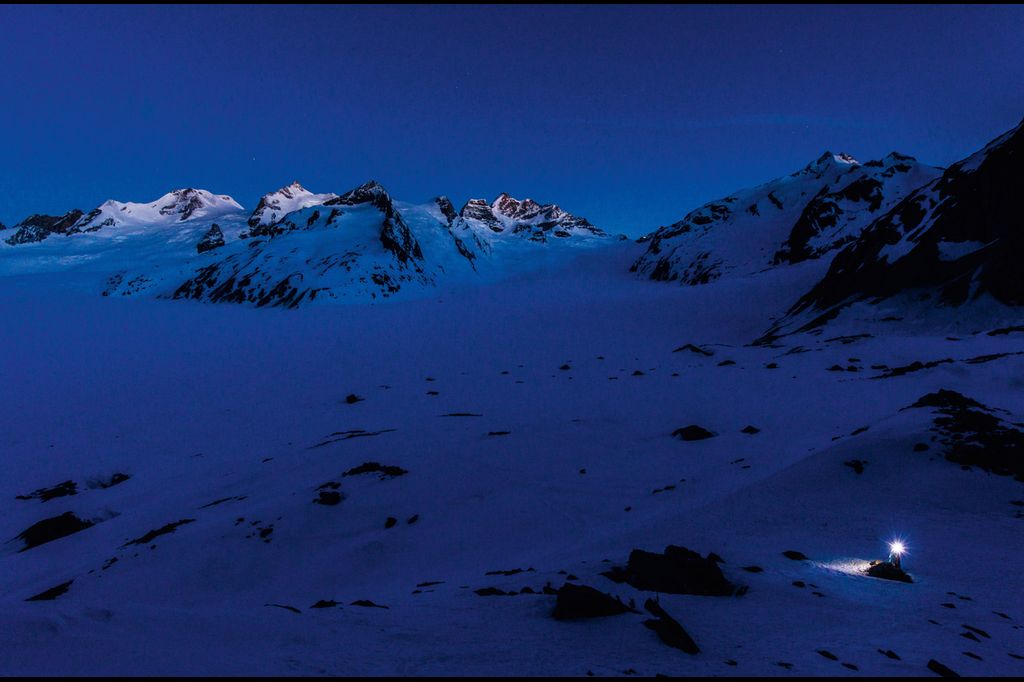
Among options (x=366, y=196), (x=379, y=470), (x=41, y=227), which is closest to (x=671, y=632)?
(x=379, y=470)

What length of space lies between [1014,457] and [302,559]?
11.5m

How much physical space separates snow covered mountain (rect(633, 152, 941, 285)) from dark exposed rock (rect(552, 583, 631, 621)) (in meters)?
62.2

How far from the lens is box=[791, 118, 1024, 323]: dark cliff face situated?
22625 millimetres

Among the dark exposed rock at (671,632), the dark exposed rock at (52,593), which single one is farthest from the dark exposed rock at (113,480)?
the dark exposed rock at (671,632)

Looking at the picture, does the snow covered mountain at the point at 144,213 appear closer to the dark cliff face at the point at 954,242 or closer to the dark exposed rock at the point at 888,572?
the dark cliff face at the point at 954,242

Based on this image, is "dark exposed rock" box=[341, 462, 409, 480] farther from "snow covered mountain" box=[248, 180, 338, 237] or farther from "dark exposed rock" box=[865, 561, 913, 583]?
"snow covered mountain" box=[248, 180, 338, 237]

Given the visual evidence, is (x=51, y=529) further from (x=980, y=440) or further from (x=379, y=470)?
(x=980, y=440)

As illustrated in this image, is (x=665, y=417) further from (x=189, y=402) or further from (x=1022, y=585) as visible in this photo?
(x=189, y=402)

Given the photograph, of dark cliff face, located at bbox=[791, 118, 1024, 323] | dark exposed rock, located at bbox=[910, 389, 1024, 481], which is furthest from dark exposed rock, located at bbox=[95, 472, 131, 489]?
dark cliff face, located at bbox=[791, 118, 1024, 323]

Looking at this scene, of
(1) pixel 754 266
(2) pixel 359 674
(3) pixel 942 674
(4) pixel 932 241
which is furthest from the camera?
(1) pixel 754 266

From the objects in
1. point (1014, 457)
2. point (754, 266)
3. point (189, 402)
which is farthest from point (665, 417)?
point (754, 266)

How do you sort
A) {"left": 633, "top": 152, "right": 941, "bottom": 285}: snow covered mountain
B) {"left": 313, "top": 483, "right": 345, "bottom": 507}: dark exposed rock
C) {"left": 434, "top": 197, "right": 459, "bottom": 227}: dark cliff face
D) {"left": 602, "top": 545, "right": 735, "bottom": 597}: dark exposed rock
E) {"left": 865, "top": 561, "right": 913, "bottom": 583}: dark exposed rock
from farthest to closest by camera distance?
{"left": 434, "top": 197, "right": 459, "bottom": 227}: dark cliff face
{"left": 633, "top": 152, "right": 941, "bottom": 285}: snow covered mountain
{"left": 313, "top": 483, "right": 345, "bottom": 507}: dark exposed rock
{"left": 865, "top": 561, "right": 913, "bottom": 583}: dark exposed rock
{"left": 602, "top": 545, "right": 735, "bottom": 597}: dark exposed rock

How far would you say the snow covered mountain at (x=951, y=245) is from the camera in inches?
890

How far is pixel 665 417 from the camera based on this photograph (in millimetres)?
14609
